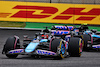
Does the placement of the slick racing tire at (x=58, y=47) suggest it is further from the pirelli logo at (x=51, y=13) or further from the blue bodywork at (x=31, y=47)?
the pirelli logo at (x=51, y=13)

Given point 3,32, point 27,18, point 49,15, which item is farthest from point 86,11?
point 3,32

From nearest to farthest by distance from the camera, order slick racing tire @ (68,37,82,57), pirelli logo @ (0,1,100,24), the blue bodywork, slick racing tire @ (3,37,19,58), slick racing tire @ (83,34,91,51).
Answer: the blue bodywork, slick racing tire @ (3,37,19,58), slick racing tire @ (68,37,82,57), slick racing tire @ (83,34,91,51), pirelli logo @ (0,1,100,24)

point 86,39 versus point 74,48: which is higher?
point 86,39

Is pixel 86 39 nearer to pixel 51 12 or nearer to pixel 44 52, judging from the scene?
pixel 44 52

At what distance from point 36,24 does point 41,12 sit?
0.86m

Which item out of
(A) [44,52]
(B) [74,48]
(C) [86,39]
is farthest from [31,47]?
(C) [86,39]

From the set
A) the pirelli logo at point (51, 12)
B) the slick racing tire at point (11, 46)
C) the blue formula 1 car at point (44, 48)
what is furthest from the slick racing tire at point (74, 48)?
the pirelli logo at point (51, 12)

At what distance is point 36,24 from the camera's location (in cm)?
A: 2228

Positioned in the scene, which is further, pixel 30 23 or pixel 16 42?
pixel 30 23

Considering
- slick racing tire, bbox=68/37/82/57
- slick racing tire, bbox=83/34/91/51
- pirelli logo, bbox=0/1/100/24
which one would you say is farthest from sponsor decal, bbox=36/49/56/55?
pirelli logo, bbox=0/1/100/24

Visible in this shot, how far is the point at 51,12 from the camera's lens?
73.6 ft

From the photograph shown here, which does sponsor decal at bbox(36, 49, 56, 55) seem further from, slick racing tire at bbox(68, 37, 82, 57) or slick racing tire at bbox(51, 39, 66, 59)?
slick racing tire at bbox(68, 37, 82, 57)

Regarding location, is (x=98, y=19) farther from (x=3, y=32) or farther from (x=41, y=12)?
(x=3, y=32)

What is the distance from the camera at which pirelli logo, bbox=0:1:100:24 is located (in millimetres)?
22109
